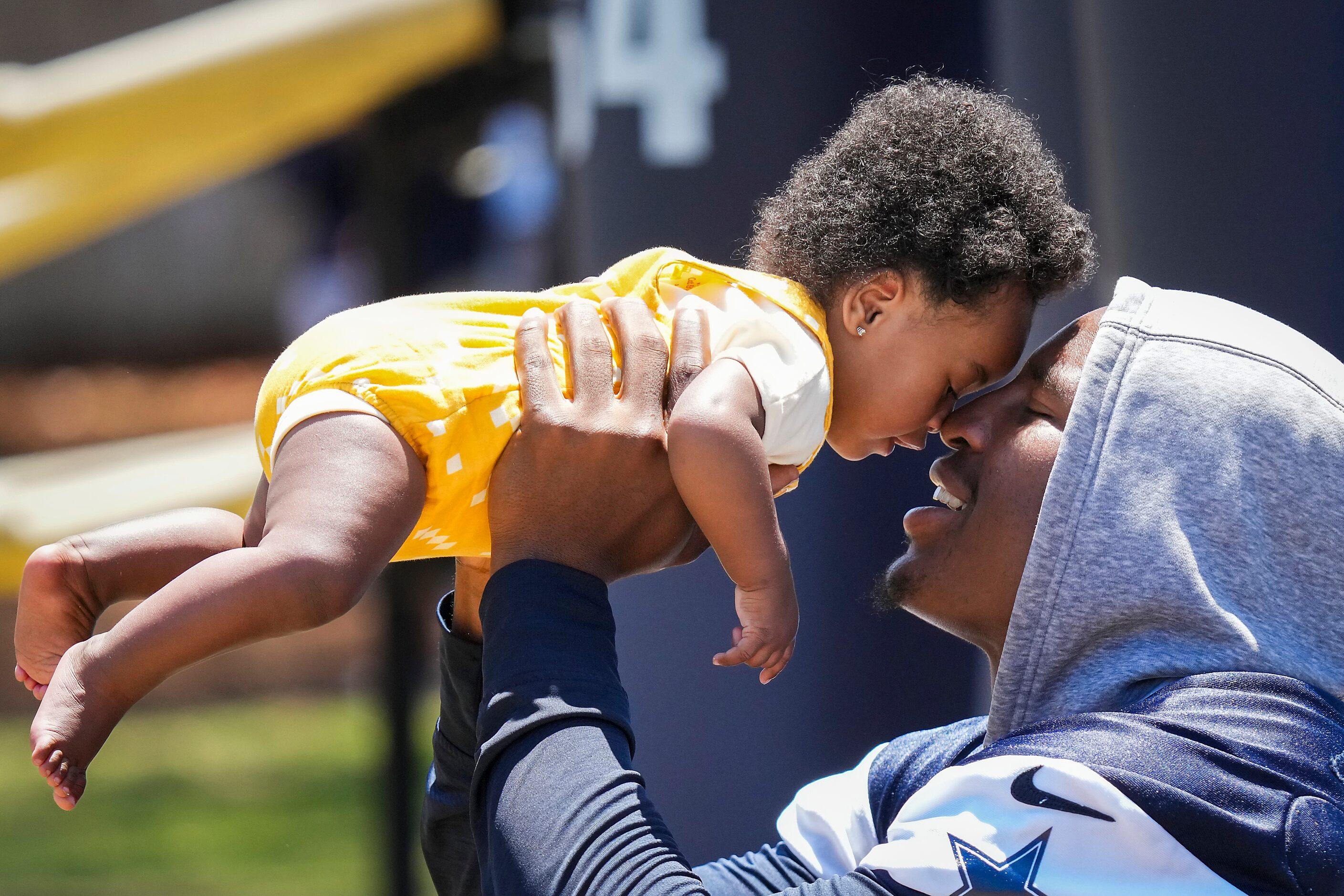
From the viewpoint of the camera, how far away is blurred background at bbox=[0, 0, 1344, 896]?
229 cm

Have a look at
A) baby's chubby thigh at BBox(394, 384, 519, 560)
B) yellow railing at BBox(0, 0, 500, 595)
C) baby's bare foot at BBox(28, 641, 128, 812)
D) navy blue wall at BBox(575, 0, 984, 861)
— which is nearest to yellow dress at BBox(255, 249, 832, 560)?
baby's chubby thigh at BBox(394, 384, 519, 560)

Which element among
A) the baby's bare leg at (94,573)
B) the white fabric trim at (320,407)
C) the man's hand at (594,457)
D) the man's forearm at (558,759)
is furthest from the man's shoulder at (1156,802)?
the baby's bare leg at (94,573)

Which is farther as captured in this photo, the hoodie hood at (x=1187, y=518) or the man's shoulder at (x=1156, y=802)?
the hoodie hood at (x=1187, y=518)

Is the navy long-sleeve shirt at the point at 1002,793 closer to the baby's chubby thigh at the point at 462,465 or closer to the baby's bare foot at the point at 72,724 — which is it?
the baby's chubby thigh at the point at 462,465

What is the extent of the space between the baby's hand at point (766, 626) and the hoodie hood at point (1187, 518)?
0.29m

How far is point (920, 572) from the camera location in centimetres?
176

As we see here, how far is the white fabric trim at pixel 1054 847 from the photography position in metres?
1.28

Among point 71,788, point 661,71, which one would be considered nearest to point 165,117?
point 661,71

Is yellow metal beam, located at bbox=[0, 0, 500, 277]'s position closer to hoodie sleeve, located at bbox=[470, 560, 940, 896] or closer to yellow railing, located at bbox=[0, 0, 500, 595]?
yellow railing, located at bbox=[0, 0, 500, 595]

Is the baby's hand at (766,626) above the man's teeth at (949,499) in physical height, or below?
below

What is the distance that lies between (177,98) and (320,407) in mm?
2613

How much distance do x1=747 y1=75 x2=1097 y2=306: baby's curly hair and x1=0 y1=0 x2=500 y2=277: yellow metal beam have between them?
8.01 feet

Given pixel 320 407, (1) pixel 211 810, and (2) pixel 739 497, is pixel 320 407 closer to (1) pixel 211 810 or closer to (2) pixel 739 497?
(2) pixel 739 497

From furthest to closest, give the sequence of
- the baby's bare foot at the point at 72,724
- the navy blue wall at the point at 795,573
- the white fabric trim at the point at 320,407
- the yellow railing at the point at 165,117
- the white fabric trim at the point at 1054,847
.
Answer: the yellow railing at the point at 165,117 → the navy blue wall at the point at 795,573 → the white fabric trim at the point at 320,407 → the baby's bare foot at the point at 72,724 → the white fabric trim at the point at 1054,847
